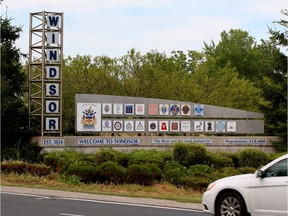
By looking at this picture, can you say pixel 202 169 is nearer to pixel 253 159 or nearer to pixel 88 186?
pixel 253 159

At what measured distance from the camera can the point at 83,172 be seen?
24734 mm

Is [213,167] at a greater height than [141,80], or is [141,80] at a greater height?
[141,80]

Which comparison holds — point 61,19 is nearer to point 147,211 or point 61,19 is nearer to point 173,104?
point 173,104

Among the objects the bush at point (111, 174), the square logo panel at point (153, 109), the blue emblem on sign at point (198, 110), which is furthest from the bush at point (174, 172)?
the blue emblem on sign at point (198, 110)

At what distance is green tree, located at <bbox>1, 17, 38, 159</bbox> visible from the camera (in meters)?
31.1

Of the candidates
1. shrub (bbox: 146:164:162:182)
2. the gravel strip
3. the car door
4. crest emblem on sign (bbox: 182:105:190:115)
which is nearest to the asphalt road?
the gravel strip

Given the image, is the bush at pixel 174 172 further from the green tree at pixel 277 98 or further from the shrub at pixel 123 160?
the green tree at pixel 277 98

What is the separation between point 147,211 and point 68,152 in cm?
1537

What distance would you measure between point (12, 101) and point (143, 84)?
13383 millimetres

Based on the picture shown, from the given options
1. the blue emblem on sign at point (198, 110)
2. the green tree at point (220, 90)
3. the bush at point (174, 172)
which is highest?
the green tree at point (220, 90)

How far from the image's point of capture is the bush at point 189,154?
2838 centimetres

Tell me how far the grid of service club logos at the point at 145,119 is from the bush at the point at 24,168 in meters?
6.42

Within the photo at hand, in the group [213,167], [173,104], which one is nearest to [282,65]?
[173,104]

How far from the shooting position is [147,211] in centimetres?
1571
